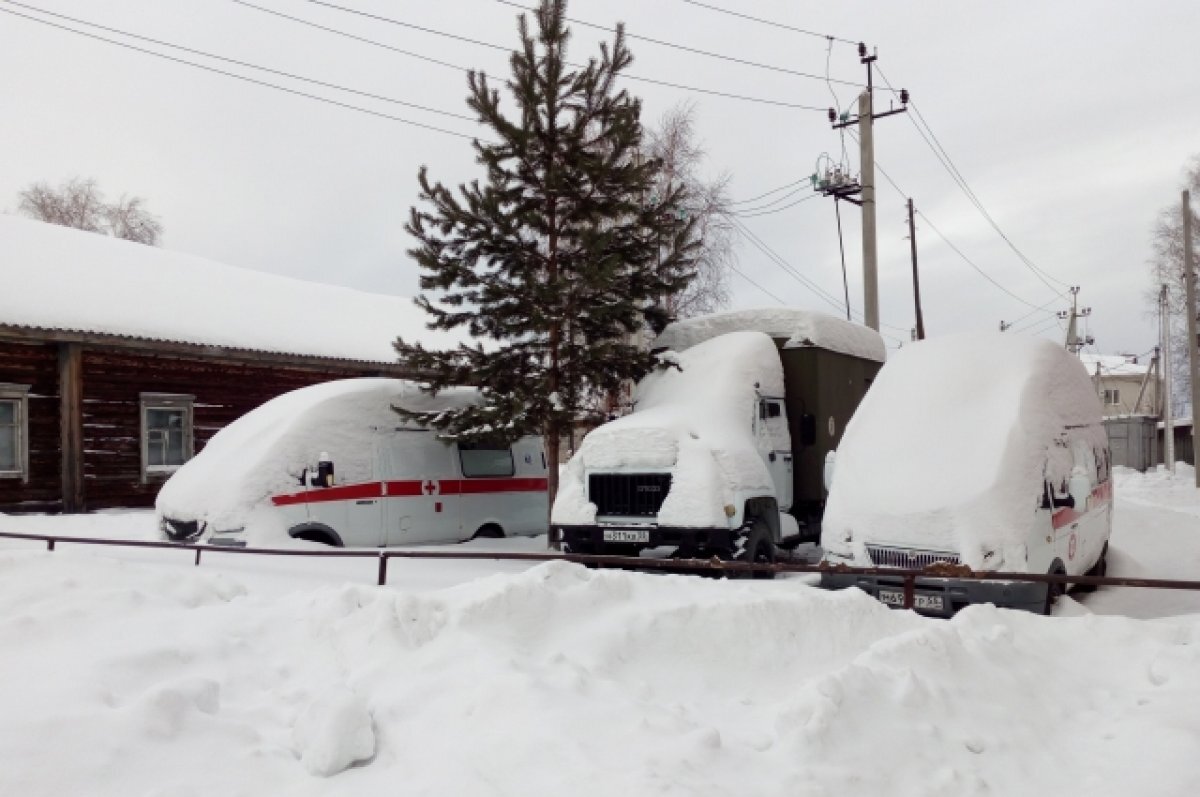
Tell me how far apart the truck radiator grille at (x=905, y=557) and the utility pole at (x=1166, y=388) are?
104 ft

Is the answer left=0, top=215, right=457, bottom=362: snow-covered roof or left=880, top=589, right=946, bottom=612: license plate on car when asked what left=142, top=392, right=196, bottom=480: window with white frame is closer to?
left=0, top=215, right=457, bottom=362: snow-covered roof

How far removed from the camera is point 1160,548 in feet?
42.6

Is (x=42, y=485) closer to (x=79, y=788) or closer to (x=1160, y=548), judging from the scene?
(x=79, y=788)

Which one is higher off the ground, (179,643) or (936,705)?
(179,643)

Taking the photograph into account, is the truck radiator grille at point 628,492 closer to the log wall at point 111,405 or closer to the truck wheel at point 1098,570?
the truck wheel at point 1098,570

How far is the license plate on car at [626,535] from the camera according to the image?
31.0 feet

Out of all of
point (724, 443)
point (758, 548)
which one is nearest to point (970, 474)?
point (724, 443)

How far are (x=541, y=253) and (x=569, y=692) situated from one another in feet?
26.4

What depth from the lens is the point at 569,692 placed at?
430 cm

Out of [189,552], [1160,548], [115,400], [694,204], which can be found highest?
[694,204]

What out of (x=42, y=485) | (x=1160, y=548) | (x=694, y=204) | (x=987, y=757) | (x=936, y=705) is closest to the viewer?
(x=987, y=757)

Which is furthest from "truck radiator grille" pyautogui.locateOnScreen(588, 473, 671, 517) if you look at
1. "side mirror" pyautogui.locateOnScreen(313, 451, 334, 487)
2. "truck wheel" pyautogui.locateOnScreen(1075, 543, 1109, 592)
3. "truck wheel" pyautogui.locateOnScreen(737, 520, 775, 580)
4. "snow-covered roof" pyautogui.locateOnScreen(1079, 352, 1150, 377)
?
"snow-covered roof" pyautogui.locateOnScreen(1079, 352, 1150, 377)

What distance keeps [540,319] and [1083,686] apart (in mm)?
7292

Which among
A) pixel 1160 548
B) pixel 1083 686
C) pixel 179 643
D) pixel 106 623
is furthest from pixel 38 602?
pixel 1160 548
